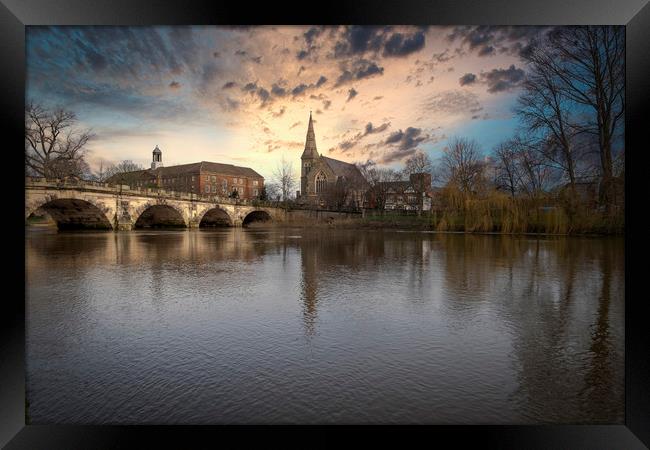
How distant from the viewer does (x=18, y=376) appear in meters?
2.58

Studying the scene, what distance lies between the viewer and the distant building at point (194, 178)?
31759mm

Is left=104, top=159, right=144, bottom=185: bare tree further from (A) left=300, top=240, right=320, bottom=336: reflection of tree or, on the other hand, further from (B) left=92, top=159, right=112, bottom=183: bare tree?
(A) left=300, top=240, right=320, bottom=336: reflection of tree

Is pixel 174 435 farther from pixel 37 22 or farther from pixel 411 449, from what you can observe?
pixel 37 22

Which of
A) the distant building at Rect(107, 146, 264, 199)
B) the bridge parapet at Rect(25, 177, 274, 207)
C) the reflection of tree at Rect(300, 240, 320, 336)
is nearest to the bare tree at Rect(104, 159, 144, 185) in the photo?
the distant building at Rect(107, 146, 264, 199)

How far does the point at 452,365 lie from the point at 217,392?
1.64 meters

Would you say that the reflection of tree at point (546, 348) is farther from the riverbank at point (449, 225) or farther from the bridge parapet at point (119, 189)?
the bridge parapet at point (119, 189)

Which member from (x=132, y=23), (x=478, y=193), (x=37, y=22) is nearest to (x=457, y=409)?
(x=132, y=23)

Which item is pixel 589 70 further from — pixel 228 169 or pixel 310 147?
pixel 310 147

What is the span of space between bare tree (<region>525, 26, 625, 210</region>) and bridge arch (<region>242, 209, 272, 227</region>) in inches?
1194

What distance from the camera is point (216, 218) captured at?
35219 millimetres

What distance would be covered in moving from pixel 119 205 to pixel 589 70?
24708 millimetres

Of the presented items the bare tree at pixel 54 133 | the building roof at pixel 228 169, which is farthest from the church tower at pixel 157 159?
the bare tree at pixel 54 133

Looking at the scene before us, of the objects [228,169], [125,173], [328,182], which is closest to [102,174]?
[125,173]

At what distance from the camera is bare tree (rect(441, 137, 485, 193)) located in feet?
53.1
